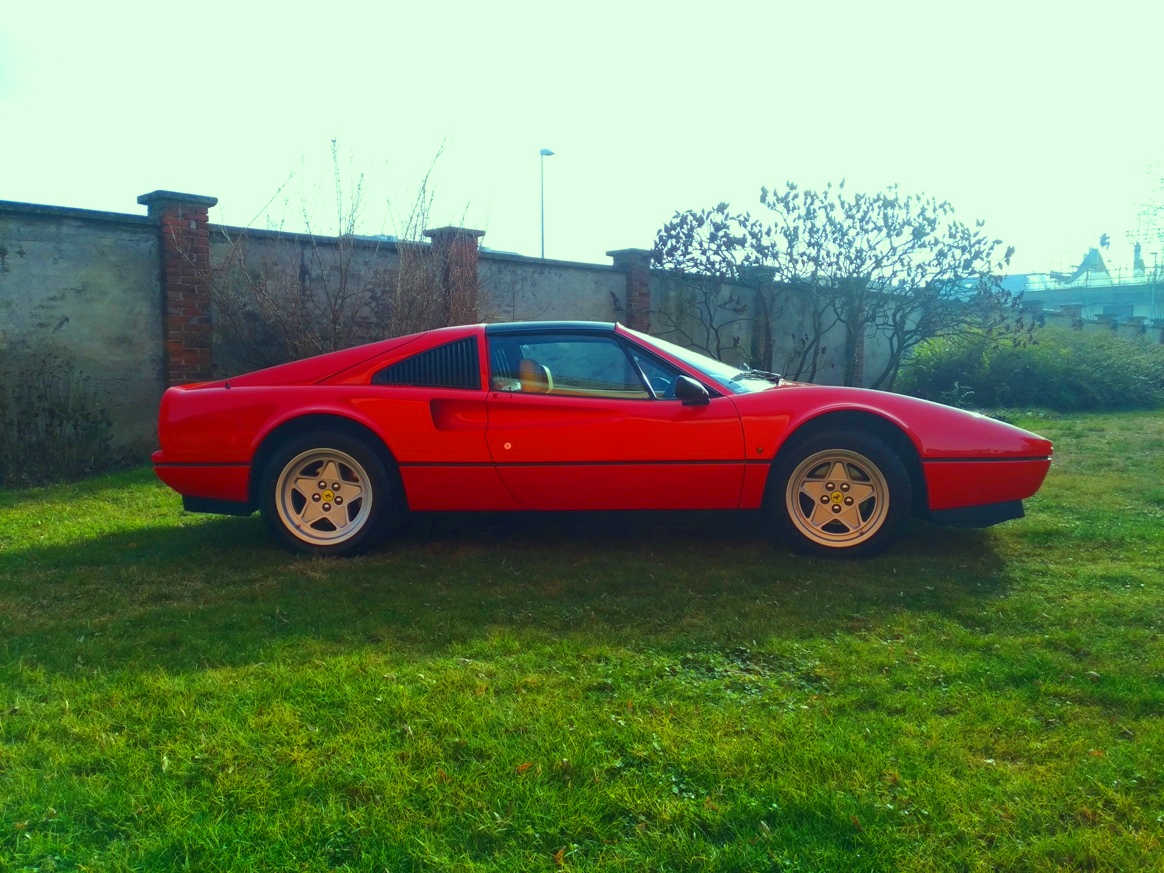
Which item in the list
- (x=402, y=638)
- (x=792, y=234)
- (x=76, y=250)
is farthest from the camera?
(x=792, y=234)

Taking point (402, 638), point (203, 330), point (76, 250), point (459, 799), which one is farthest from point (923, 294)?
point (459, 799)

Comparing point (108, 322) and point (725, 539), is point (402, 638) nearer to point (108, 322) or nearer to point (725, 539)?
point (725, 539)

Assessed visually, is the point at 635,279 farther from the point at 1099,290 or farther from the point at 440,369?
the point at 1099,290

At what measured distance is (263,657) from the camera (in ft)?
12.0

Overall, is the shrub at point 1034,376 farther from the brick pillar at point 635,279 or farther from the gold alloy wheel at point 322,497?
the gold alloy wheel at point 322,497

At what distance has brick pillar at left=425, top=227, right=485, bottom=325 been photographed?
10.4 meters

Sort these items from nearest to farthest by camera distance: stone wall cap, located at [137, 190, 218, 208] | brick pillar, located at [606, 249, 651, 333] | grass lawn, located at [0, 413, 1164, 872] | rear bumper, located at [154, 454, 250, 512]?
grass lawn, located at [0, 413, 1164, 872] < rear bumper, located at [154, 454, 250, 512] < stone wall cap, located at [137, 190, 218, 208] < brick pillar, located at [606, 249, 651, 333]

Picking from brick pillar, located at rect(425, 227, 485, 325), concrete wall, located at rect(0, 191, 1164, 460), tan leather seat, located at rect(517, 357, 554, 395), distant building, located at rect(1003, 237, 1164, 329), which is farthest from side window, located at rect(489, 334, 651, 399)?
distant building, located at rect(1003, 237, 1164, 329)

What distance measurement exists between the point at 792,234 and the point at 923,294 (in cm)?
238

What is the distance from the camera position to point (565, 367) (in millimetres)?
5332

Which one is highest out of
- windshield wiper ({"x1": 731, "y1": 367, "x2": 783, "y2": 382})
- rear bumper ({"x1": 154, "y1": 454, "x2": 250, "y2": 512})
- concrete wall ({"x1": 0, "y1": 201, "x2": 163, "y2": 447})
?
concrete wall ({"x1": 0, "y1": 201, "x2": 163, "y2": 447})

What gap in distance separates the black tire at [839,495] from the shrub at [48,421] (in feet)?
21.3

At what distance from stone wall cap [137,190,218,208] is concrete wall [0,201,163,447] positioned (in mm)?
242

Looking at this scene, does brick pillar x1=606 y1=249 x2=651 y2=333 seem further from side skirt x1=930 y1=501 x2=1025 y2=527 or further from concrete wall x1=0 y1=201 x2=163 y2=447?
side skirt x1=930 y1=501 x2=1025 y2=527
